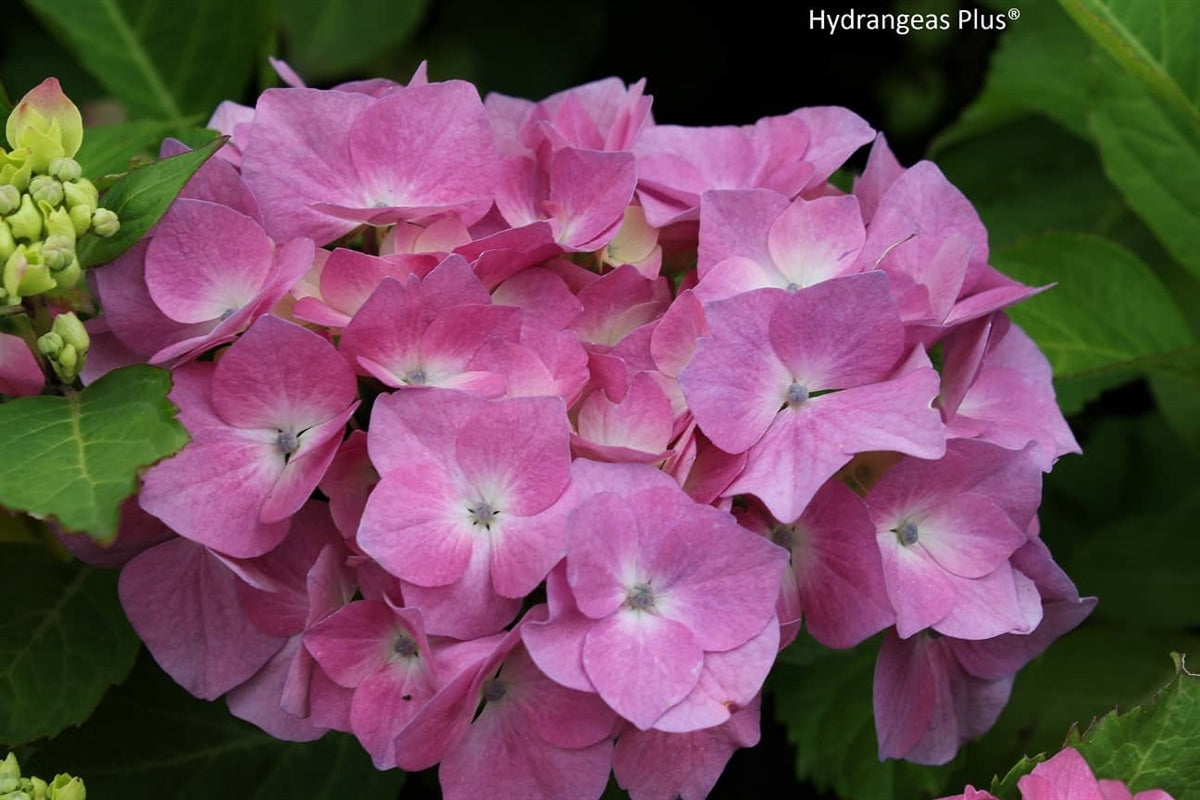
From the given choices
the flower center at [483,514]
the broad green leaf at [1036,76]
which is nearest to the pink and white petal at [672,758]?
the flower center at [483,514]

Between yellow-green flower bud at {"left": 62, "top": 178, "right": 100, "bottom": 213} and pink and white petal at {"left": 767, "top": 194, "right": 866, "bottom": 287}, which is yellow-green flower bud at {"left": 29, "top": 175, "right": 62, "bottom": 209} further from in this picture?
pink and white petal at {"left": 767, "top": 194, "right": 866, "bottom": 287}

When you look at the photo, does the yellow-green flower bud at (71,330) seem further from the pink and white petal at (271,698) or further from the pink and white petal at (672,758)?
the pink and white petal at (672,758)

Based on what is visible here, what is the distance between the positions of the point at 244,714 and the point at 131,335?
0.17 m

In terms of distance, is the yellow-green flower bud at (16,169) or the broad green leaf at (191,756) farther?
the broad green leaf at (191,756)

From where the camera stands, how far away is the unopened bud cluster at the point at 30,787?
53 centimetres

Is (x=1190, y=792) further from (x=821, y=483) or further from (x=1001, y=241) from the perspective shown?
(x=1001, y=241)

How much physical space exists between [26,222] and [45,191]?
0.07 ft

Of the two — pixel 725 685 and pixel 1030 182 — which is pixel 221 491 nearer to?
pixel 725 685

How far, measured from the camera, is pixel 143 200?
1.88 feet

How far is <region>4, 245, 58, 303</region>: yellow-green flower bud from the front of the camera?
1.71 feet

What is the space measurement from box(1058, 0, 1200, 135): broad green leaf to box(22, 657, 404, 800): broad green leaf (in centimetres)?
59

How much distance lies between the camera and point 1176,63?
0.84 m

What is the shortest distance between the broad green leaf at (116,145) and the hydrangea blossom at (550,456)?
165 millimetres

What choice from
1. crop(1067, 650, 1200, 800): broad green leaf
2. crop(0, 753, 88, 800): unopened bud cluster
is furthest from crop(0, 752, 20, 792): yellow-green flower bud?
crop(1067, 650, 1200, 800): broad green leaf
